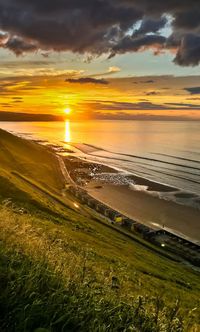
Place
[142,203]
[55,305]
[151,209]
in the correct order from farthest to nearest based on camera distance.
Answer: [142,203], [151,209], [55,305]

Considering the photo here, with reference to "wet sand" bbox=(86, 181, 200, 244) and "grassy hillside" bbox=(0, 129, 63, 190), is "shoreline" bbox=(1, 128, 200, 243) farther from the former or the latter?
"grassy hillside" bbox=(0, 129, 63, 190)

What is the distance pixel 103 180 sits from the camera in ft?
345

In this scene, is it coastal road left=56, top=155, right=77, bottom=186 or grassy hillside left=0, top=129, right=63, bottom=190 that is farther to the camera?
coastal road left=56, top=155, right=77, bottom=186

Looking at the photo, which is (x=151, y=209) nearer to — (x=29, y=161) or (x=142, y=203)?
(x=142, y=203)

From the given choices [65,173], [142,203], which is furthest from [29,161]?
[142,203]

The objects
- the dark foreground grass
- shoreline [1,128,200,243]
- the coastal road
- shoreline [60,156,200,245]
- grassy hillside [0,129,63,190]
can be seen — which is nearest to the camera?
the dark foreground grass

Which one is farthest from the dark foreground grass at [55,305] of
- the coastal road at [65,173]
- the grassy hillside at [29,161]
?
the coastal road at [65,173]

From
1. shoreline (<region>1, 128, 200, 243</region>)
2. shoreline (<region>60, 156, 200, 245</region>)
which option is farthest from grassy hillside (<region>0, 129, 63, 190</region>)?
shoreline (<region>1, 128, 200, 243</region>)

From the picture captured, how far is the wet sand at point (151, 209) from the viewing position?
210 feet

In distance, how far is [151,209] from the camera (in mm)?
74812

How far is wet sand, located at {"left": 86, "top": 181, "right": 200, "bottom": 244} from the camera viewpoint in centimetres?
6389

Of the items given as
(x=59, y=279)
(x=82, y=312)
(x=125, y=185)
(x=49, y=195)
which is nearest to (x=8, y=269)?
(x=59, y=279)

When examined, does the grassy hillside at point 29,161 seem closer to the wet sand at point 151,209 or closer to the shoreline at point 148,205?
the shoreline at point 148,205

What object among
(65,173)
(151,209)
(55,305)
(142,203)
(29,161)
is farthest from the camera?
(29,161)
